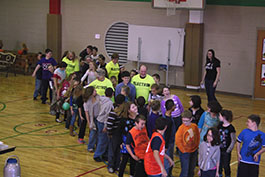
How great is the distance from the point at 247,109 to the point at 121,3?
7062 millimetres

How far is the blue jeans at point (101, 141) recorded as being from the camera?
342 inches

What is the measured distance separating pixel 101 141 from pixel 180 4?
319 inches

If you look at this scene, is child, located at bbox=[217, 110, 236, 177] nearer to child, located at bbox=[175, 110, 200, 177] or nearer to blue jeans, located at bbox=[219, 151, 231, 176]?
blue jeans, located at bbox=[219, 151, 231, 176]

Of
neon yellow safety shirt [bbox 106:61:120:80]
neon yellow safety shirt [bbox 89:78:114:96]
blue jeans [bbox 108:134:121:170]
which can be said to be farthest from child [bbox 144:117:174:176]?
neon yellow safety shirt [bbox 106:61:120:80]

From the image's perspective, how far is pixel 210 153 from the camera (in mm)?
6625

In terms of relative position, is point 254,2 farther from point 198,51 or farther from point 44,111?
point 44,111

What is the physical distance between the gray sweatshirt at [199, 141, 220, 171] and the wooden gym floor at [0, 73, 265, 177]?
1758mm

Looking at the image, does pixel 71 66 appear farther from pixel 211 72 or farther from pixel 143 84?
pixel 211 72

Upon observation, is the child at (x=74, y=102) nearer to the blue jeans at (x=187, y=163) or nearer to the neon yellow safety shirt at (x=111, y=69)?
the neon yellow safety shirt at (x=111, y=69)

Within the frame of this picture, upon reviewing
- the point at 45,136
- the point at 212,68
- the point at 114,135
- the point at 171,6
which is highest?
the point at 171,6

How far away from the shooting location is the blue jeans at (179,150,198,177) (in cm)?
742

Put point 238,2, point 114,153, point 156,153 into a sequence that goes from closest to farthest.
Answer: point 156,153, point 114,153, point 238,2

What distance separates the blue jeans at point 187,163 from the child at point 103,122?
172cm

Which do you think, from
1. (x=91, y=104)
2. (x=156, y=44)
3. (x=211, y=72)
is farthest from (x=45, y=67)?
(x=156, y=44)
